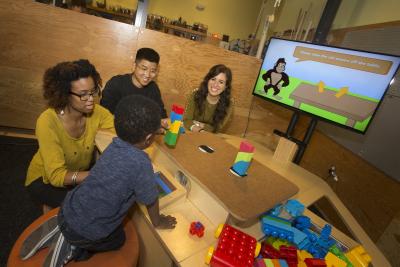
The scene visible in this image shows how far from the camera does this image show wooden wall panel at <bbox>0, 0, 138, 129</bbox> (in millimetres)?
2248

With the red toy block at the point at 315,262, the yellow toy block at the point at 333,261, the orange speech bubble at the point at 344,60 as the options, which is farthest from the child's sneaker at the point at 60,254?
the orange speech bubble at the point at 344,60

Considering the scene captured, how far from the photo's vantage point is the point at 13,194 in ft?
6.66

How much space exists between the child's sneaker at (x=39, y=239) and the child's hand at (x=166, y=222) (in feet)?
1.56

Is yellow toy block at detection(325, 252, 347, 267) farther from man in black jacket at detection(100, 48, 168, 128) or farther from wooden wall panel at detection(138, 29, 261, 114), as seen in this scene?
wooden wall panel at detection(138, 29, 261, 114)

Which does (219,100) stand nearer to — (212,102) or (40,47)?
(212,102)

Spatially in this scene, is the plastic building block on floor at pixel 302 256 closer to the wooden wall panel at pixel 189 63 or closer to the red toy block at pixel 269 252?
the red toy block at pixel 269 252

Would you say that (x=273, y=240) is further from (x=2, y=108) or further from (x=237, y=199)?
(x=2, y=108)

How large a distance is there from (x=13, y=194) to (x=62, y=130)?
118 centimetres

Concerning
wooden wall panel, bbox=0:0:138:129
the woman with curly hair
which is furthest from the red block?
wooden wall panel, bbox=0:0:138:129

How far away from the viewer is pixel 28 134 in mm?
2730

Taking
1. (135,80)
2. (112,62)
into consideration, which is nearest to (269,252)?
(135,80)

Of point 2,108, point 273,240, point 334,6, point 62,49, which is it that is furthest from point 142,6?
point 273,240

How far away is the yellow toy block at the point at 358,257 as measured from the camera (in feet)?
3.77

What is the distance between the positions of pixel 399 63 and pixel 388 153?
0.82m
